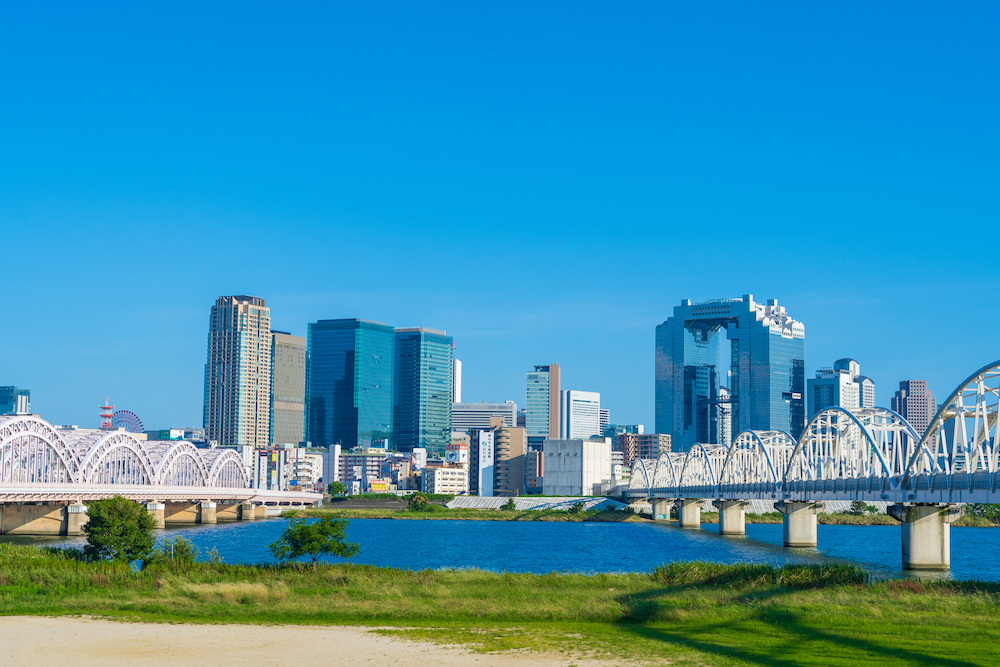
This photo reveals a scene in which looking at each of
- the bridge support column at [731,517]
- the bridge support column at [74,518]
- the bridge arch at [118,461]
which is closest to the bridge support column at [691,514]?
the bridge support column at [731,517]

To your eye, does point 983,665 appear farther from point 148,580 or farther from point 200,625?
point 148,580

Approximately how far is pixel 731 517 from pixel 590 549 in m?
41.7

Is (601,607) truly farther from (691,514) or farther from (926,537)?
(691,514)

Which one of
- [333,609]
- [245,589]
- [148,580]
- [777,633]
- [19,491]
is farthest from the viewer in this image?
[19,491]

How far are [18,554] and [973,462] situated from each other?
58641 millimetres

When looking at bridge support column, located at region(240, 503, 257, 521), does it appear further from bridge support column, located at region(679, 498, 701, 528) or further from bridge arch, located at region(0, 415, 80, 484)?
bridge support column, located at region(679, 498, 701, 528)

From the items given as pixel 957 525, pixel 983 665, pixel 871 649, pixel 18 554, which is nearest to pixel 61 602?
pixel 18 554

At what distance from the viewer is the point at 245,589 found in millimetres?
45875

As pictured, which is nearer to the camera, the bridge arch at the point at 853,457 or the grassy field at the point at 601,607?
the grassy field at the point at 601,607

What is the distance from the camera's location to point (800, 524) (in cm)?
11375

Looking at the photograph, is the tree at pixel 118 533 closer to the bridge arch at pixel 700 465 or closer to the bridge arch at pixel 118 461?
the bridge arch at pixel 118 461

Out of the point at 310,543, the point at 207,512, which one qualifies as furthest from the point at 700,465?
the point at 310,543

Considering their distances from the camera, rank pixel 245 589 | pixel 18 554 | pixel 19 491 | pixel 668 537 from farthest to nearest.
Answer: pixel 668 537 < pixel 19 491 < pixel 18 554 < pixel 245 589

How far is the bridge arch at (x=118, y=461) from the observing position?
484 feet
